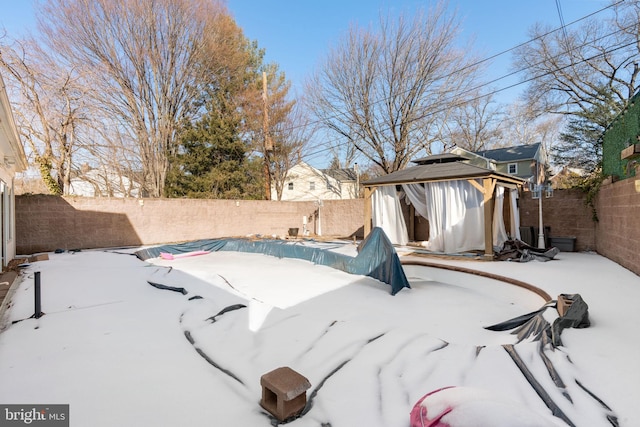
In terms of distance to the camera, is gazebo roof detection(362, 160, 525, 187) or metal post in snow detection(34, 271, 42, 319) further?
gazebo roof detection(362, 160, 525, 187)

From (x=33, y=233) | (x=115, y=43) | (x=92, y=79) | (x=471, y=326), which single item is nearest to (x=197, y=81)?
(x=115, y=43)

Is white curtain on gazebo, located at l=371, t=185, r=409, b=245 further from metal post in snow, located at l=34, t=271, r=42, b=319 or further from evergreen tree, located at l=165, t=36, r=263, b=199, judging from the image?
evergreen tree, located at l=165, t=36, r=263, b=199

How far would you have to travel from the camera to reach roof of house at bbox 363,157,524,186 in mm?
6562

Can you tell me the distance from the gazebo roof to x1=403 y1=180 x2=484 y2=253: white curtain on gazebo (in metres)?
0.24

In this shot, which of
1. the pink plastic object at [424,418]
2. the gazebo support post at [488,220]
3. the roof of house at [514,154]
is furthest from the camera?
the roof of house at [514,154]

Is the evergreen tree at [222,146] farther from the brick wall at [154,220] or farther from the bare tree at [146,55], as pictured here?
the brick wall at [154,220]

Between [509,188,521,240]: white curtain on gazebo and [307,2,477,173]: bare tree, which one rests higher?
[307,2,477,173]: bare tree

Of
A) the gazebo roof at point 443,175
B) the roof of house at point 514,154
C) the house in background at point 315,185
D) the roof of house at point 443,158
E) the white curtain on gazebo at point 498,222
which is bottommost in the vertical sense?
the white curtain on gazebo at point 498,222

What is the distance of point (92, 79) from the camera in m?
11.1

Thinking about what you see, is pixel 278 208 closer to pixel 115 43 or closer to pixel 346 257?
pixel 346 257

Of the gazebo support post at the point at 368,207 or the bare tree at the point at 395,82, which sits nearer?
the gazebo support post at the point at 368,207

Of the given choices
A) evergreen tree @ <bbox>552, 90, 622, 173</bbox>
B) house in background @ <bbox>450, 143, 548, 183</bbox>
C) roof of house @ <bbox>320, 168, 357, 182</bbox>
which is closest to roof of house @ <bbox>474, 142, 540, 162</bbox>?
house in background @ <bbox>450, 143, 548, 183</bbox>

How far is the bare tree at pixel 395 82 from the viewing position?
495 inches

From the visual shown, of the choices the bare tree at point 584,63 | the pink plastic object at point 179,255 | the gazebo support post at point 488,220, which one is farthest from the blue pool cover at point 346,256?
the bare tree at point 584,63
